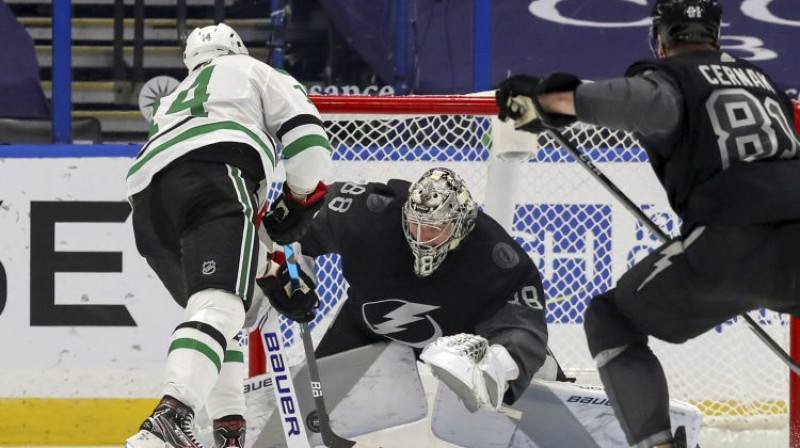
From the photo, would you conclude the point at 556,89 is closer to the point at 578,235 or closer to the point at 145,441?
the point at 145,441

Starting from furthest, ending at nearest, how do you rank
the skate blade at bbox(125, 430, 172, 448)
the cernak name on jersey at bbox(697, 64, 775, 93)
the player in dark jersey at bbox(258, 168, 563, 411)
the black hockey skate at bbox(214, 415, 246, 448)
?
the player in dark jersey at bbox(258, 168, 563, 411), the black hockey skate at bbox(214, 415, 246, 448), the cernak name on jersey at bbox(697, 64, 775, 93), the skate blade at bbox(125, 430, 172, 448)

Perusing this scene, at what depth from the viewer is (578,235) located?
13.5 feet

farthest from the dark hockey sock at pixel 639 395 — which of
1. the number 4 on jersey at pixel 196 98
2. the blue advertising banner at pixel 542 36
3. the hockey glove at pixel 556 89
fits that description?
the blue advertising banner at pixel 542 36

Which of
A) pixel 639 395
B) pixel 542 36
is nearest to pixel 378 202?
pixel 639 395

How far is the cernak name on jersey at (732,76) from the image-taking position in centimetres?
258

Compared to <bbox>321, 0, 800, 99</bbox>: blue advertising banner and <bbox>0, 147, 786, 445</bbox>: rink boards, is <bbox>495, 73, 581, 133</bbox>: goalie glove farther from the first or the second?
<bbox>321, 0, 800, 99</bbox>: blue advertising banner

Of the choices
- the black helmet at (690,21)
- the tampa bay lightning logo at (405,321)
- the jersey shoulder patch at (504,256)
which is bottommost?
the tampa bay lightning logo at (405,321)

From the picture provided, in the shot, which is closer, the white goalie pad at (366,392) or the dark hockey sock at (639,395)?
the dark hockey sock at (639,395)

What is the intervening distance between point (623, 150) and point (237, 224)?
1590 mm

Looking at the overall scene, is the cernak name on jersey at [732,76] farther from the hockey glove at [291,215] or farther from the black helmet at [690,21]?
the hockey glove at [291,215]

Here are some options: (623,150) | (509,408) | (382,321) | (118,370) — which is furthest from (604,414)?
(118,370)

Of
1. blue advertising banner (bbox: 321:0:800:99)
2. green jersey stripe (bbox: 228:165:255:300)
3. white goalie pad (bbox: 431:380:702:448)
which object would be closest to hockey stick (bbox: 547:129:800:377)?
white goalie pad (bbox: 431:380:702:448)

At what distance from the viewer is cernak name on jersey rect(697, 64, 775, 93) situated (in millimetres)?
2582

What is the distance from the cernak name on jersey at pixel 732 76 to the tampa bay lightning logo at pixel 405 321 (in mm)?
1146
